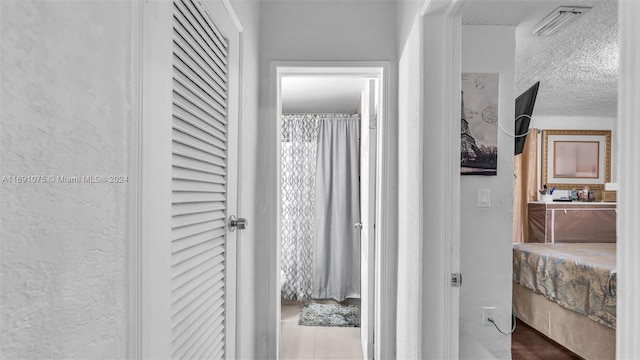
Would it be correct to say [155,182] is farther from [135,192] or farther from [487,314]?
[487,314]

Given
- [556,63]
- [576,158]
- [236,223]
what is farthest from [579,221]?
[236,223]

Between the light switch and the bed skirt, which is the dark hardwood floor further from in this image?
the light switch

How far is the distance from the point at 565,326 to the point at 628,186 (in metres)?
2.49

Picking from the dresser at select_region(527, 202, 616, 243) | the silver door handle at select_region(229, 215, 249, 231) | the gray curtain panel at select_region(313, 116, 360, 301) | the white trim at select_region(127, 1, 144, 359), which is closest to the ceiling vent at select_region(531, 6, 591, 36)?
the dresser at select_region(527, 202, 616, 243)

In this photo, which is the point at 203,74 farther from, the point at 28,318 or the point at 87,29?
the point at 28,318

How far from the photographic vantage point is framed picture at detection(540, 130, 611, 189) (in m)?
3.24

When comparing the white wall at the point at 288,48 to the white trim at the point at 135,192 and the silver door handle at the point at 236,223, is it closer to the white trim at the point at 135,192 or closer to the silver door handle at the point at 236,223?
the silver door handle at the point at 236,223

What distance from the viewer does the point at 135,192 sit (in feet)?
2.52

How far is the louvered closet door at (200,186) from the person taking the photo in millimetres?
1075

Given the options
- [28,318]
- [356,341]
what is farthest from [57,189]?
[356,341]

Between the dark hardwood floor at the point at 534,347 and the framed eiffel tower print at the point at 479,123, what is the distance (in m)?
1.35

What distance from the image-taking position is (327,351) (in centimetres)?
304

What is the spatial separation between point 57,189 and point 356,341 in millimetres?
3052

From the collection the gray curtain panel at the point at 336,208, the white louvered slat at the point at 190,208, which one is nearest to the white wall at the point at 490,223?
the white louvered slat at the point at 190,208
